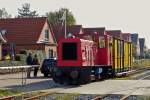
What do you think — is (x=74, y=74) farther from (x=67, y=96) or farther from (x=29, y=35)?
(x=29, y=35)

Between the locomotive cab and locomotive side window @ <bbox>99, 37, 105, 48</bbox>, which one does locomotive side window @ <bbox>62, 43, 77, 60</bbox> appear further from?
locomotive side window @ <bbox>99, 37, 105, 48</bbox>

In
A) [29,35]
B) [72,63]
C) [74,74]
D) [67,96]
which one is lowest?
[67,96]

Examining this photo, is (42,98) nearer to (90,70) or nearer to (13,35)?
(90,70)

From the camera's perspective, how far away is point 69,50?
94.6 ft

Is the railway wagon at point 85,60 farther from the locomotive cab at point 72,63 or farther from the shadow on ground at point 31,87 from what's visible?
the shadow on ground at point 31,87

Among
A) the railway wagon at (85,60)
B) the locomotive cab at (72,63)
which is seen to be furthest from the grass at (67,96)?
the railway wagon at (85,60)

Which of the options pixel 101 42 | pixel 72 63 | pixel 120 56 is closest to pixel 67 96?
Answer: pixel 72 63

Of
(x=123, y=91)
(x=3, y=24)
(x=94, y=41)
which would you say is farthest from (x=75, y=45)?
(x=3, y=24)

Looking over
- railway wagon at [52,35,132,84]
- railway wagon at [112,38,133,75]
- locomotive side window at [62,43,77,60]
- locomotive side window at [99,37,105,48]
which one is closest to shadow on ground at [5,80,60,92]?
railway wagon at [52,35,132,84]

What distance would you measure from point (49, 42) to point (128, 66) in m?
28.0

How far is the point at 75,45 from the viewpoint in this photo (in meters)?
28.7

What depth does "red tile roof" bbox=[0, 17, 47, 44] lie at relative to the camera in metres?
65.1

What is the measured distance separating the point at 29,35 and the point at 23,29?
182 cm

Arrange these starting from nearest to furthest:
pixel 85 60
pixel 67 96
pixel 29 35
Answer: pixel 67 96 → pixel 85 60 → pixel 29 35
